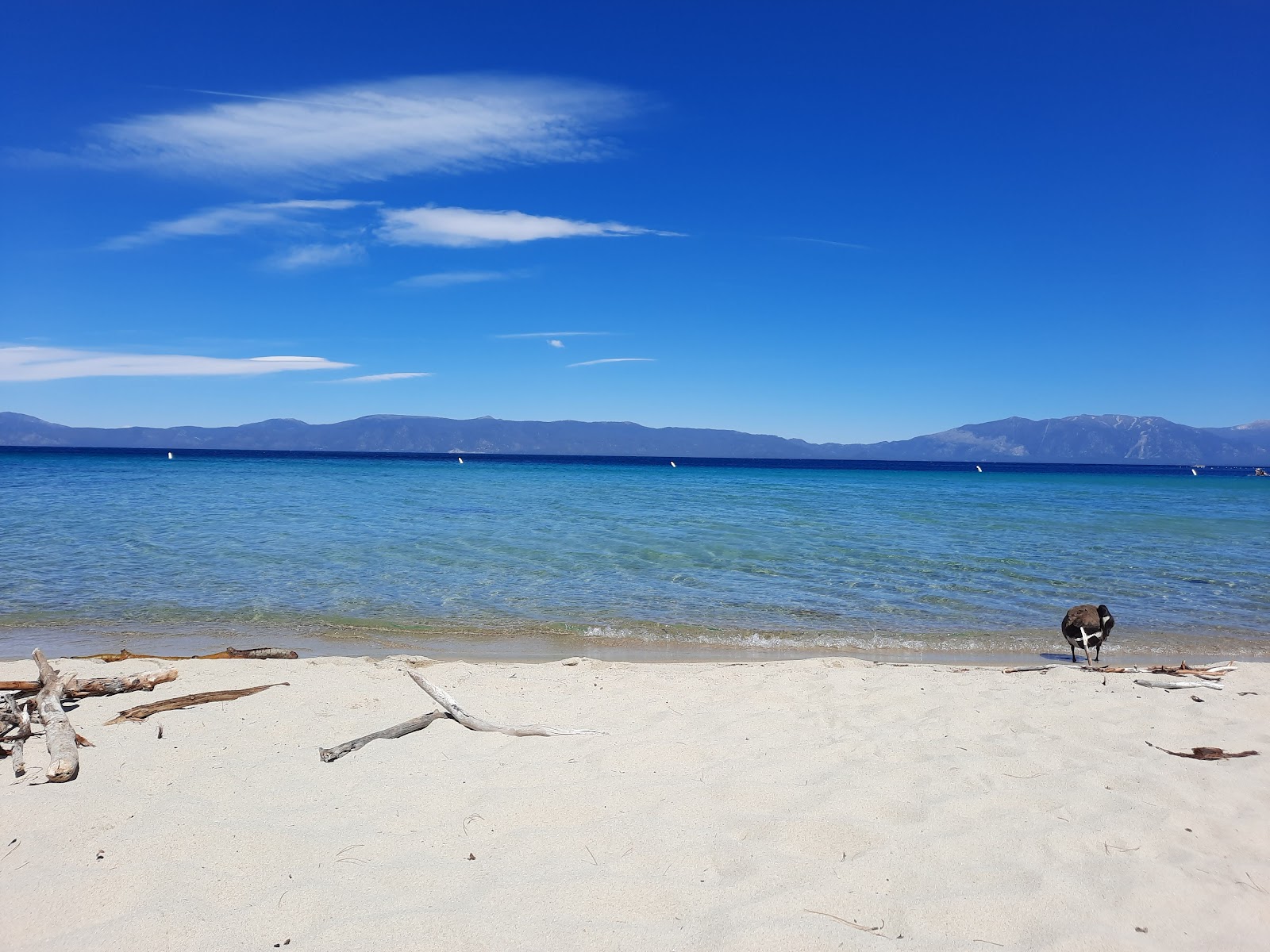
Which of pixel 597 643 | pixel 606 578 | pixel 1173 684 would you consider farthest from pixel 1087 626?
pixel 606 578

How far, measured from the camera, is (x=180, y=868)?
11.7ft

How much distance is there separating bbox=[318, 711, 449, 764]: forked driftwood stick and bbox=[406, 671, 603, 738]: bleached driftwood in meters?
0.11

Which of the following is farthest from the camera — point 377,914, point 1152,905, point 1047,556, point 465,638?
point 1047,556

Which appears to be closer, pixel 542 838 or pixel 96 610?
pixel 542 838

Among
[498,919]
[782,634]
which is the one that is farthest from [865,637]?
[498,919]

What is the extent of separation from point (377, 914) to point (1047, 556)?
61.3 feet

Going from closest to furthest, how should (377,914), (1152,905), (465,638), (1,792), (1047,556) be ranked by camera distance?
(377,914) → (1152,905) → (1,792) → (465,638) → (1047,556)

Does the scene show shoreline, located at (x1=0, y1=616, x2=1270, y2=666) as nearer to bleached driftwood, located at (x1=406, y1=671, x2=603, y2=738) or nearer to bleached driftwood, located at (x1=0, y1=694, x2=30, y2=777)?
bleached driftwood, located at (x1=406, y1=671, x2=603, y2=738)

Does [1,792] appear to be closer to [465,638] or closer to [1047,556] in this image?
[465,638]

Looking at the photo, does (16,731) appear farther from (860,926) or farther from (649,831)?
(860,926)

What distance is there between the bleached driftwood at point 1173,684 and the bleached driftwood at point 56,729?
9.29 meters

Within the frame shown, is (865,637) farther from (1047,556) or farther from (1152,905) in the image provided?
(1047,556)

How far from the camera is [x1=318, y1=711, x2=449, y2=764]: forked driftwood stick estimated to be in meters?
5.08

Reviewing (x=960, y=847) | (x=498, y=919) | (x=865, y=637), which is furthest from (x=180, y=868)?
(x=865, y=637)
